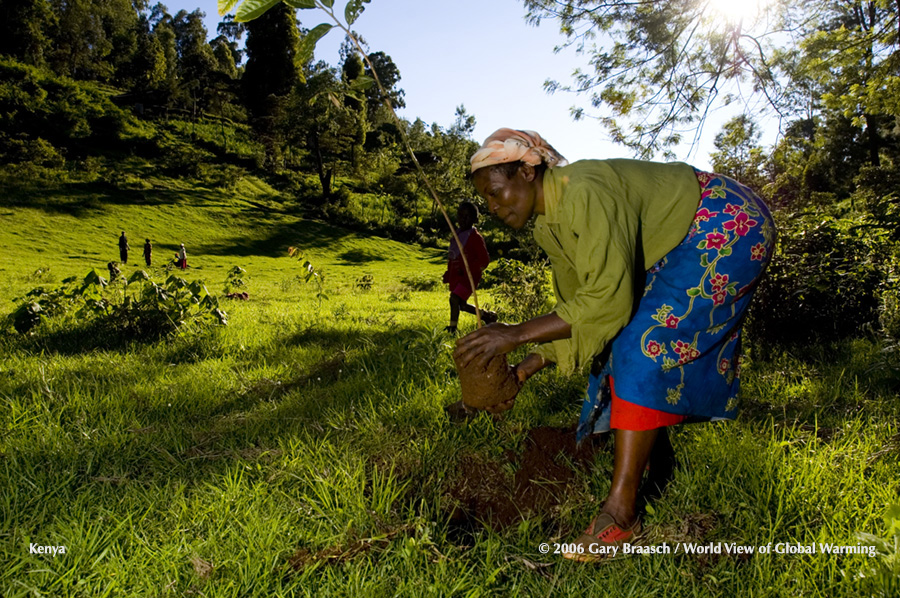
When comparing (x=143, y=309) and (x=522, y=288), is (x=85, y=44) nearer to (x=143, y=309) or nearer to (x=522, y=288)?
(x=143, y=309)

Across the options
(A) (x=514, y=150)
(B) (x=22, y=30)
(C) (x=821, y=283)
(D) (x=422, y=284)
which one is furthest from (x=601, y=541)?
(B) (x=22, y=30)

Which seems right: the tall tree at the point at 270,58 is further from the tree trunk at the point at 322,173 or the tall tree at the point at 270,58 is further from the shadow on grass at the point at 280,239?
the shadow on grass at the point at 280,239

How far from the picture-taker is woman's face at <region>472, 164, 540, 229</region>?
1691 mm

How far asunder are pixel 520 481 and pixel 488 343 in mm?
793

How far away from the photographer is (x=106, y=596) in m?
1.45

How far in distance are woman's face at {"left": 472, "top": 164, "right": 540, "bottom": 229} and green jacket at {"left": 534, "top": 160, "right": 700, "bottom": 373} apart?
0.05 metres

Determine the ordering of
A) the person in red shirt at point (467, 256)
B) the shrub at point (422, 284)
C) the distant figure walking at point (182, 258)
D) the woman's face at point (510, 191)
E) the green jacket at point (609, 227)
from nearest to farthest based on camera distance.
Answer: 1. the green jacket at point (609, 227)
2. the woman's face at point (510, 191)
3. the person in red shirt at point (467, 256)
4. the shrub at point (422, 284)
5. the distant figure walking at point (182, 258)

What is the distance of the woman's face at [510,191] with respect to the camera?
1691mm

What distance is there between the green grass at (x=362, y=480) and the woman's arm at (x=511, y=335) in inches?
23.7

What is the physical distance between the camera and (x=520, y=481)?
6.94 ft

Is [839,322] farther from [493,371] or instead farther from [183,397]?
[183,397]

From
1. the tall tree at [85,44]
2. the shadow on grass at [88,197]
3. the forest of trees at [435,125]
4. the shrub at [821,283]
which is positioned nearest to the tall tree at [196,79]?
the forest of trees at [435,125]

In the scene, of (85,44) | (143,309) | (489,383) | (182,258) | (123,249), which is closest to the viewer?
(489,383)

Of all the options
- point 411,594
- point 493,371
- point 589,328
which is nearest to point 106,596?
point 411,594
